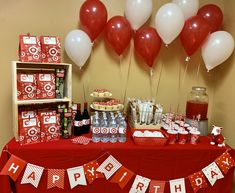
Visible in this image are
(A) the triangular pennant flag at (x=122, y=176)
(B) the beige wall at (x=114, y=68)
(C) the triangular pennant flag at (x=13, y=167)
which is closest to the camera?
(C) the triangular pennant flag at (x=13, y=167)

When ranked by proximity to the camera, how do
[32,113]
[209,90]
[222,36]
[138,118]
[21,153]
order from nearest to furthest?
[21,153]
[32,113]
[222,36]
[138,118]
[209,90]

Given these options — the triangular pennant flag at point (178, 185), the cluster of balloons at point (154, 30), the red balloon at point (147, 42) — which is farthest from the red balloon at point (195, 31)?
the triangular pennant flag at point (178, 185)

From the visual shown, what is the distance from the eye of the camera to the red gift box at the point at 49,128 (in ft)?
5.25

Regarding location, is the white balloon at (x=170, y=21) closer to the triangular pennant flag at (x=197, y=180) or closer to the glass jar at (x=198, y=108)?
the glass jar at (x=198, y=108)

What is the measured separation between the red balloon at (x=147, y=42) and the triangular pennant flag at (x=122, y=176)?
904 mm

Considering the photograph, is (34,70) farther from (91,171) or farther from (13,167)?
(91,171)

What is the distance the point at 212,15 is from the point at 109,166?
4.73ft

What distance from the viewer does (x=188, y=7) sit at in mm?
1827

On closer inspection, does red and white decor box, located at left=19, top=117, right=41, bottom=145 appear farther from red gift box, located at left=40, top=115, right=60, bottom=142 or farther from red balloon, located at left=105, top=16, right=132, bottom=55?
red balloon, located at left=105, top=16, right=132, bottom=55

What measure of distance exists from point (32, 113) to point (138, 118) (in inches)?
31.6

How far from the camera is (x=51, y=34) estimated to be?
1.97 metres

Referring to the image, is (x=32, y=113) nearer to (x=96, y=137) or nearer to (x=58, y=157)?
(x=58, y=157)

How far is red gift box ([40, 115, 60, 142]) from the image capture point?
5.25 ft

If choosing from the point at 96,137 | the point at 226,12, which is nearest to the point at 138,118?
the point at 96,137
